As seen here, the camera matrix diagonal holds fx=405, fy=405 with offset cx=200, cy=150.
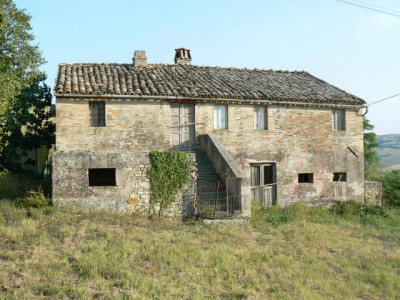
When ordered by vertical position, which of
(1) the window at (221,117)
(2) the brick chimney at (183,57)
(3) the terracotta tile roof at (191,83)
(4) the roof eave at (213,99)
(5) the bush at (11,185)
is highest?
(2) the brick chimney at (183,57)

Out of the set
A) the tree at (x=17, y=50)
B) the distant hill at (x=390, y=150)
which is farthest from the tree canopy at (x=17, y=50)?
the distant hill at (x=390, y=150)

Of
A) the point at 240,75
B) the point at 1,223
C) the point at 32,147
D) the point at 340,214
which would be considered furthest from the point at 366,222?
the point at 32,147

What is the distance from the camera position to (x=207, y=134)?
17062 mm

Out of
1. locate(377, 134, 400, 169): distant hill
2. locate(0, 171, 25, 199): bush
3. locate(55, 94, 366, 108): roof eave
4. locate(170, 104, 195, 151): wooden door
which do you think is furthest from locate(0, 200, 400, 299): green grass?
locate(377, 134, 400, 169): distant hill

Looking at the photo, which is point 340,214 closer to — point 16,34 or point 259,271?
point 259,271

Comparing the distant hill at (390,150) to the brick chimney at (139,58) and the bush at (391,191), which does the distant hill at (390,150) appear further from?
the brick chimney at (139,58)

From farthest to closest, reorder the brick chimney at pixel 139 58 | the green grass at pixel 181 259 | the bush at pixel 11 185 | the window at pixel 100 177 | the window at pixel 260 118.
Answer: the brick chimney at pixel 139 58 < the window at pixel 260 118 < the window at pixel 100 177 < the bush at pixel 11 185 < the green grass at pixel 181 259

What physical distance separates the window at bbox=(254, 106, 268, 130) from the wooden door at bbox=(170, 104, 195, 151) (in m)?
2.93

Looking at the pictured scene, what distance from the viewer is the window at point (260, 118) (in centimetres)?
1827

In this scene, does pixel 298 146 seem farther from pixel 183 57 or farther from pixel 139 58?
pixel 139 58

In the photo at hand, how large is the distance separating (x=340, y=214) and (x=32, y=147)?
14603 mm

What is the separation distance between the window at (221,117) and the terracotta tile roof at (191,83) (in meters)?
0.71

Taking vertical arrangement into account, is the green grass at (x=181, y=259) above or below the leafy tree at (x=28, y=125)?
below

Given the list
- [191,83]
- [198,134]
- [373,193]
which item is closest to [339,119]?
[373,193]
